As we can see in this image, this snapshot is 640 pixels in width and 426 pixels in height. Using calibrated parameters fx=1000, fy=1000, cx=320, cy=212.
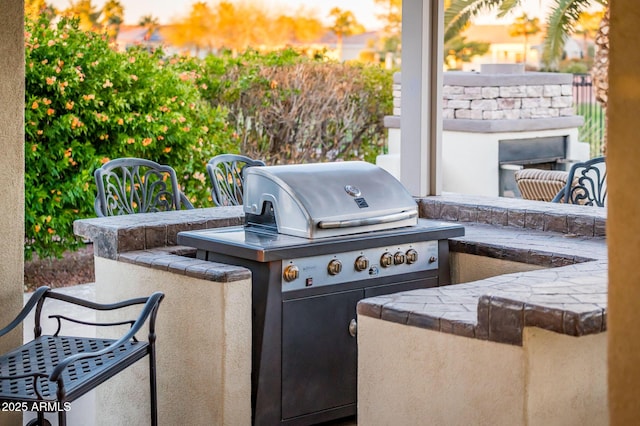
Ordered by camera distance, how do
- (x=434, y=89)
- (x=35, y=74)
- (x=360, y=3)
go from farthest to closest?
(x=360, y=3), (x=35, y=74), (x=434, y=89)

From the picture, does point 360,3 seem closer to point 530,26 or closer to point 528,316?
point 530,26

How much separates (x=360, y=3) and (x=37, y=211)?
1360 centimetres

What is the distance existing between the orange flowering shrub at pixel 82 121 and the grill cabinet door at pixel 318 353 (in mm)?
4659

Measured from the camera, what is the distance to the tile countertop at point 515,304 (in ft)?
10.1

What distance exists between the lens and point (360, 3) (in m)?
21.2

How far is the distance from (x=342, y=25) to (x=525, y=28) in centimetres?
478

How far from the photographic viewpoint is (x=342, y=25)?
21.5 m

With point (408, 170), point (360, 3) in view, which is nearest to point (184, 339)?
point (408, 170)

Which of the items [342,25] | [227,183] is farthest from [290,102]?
[342,25]

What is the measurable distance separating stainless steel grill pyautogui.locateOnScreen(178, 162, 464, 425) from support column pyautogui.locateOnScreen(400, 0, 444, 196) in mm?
1036

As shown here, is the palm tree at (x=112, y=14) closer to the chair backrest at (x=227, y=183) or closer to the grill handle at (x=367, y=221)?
the chair backrest at (x=227, y=183)

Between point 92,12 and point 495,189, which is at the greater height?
point 92,12

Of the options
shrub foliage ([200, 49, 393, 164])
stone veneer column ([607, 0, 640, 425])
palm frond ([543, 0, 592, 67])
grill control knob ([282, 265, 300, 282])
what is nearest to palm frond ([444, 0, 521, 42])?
palm frond ([543, 0, 592, 67])

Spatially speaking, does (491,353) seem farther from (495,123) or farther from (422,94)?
(495,123)
